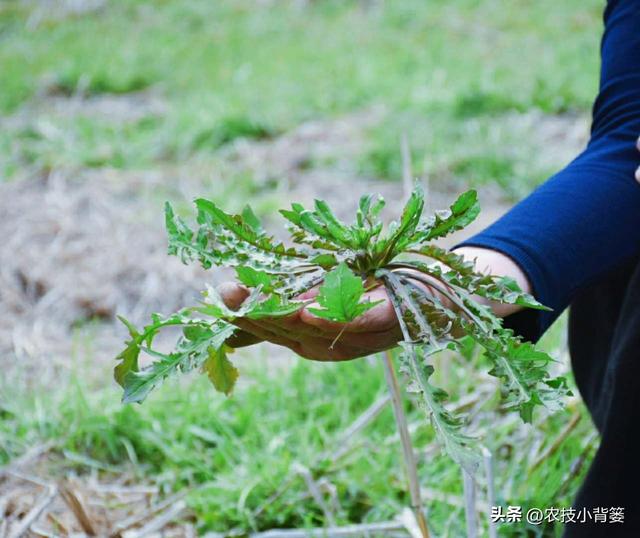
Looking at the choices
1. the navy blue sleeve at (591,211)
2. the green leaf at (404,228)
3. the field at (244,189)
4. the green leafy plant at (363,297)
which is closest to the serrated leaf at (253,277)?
the green leafy plant at (363,297)

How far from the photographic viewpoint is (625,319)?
39.1 inches

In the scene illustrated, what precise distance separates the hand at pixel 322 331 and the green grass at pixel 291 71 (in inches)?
74.2

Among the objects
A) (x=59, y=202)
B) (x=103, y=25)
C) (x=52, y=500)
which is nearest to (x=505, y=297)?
(x=52, y=500)

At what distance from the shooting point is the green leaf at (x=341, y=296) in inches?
25.3

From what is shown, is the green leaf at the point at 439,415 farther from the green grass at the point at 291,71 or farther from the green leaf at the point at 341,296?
the green grass at the point at 291,71

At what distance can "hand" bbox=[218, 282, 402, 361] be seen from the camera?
0.70 metres

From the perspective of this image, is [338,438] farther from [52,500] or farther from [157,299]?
[157,299]

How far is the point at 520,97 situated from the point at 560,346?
1878 mm

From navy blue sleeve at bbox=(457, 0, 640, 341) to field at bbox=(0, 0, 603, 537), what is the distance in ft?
1.35

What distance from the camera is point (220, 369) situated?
0.76 metres

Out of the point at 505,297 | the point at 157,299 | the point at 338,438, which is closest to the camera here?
the point at 505,297

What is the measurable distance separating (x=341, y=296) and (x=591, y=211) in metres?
0.39

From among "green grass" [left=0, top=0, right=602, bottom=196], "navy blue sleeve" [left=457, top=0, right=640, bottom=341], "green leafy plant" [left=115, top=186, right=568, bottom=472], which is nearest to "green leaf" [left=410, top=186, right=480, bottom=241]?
"green leafy plant" [left=115, top=186, right=568, bottom=472]

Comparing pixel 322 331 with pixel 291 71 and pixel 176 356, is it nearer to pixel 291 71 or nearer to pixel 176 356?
pixel 176 356
